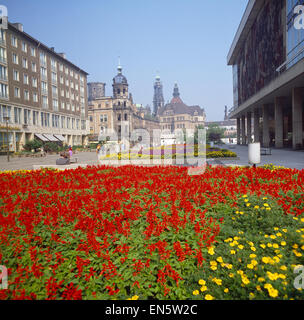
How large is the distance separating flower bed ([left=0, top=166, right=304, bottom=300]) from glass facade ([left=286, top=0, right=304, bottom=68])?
22.7m

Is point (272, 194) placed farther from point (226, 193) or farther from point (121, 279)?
point (121, 279)

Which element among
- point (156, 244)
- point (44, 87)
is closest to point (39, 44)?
point (44, 87)

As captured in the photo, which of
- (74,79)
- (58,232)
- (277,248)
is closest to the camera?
(277,248)

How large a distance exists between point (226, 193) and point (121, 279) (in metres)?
3.67

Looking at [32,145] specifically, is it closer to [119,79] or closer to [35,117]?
[35,117]

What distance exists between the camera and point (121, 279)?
3.23 metres

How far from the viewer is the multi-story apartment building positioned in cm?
3959

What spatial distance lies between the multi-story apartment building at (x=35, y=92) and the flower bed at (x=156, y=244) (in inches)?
1600

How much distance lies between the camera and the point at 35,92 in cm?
4716

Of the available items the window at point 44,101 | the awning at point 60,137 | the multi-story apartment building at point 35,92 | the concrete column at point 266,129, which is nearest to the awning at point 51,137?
the multi-story apartment building at point 35,92

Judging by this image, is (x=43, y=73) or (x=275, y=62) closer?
(x=275, y=62)

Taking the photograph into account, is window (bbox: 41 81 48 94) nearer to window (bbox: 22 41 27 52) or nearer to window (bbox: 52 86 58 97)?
window (bbox: 52 86 58 97)

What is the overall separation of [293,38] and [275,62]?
14.9 ft

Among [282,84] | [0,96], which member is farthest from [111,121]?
[282,84]
